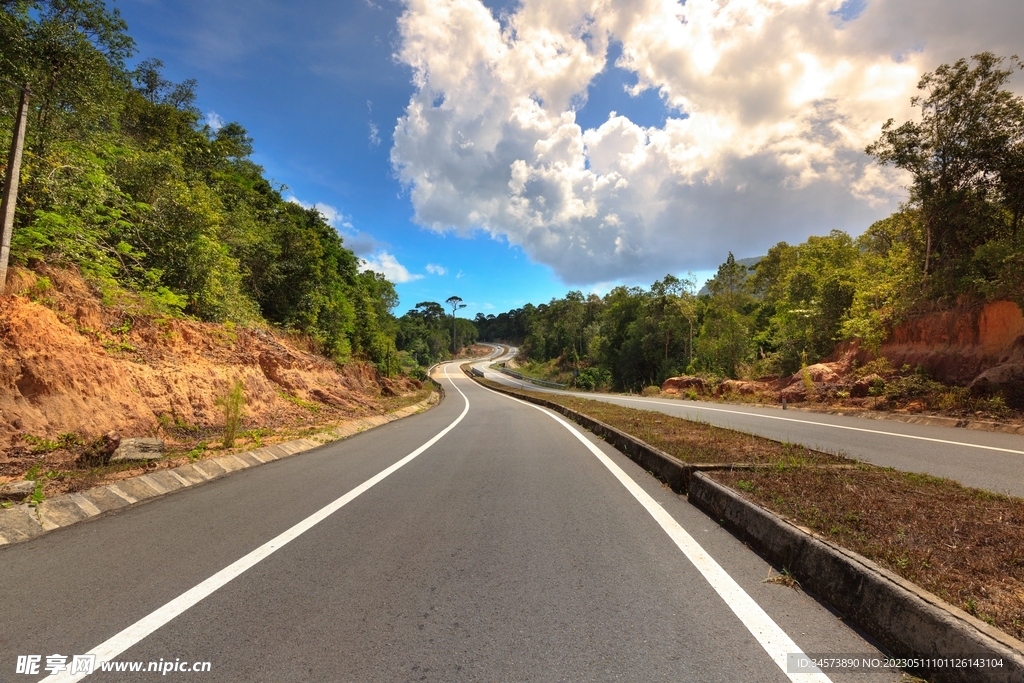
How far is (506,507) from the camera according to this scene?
5.34 meters

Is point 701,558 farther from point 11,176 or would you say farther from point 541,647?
point 11,176

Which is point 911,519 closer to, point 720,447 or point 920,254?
point 720,447

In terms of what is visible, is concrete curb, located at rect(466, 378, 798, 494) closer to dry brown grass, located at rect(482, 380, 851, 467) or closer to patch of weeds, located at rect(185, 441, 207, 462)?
dry brown grass, located at rect(482, 380, 851, 467)

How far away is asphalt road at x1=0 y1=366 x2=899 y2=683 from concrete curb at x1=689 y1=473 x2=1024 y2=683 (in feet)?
0.51

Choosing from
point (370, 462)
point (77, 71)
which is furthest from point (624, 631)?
point (77, 71)

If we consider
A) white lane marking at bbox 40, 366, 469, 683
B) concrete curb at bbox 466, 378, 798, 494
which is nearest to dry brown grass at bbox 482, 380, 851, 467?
concrete curb at bbox 466, 378, 798, 494

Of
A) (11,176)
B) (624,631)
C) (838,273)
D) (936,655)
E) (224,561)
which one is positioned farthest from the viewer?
(838,273)

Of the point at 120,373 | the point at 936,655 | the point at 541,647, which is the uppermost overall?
the point at 120,373

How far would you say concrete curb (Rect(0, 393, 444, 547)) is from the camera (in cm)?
443

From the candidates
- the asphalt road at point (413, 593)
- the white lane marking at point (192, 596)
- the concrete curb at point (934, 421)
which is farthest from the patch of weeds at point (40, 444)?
the concrete curb at point (934, 421)

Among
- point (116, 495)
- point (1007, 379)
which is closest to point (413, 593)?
point (116, 495)

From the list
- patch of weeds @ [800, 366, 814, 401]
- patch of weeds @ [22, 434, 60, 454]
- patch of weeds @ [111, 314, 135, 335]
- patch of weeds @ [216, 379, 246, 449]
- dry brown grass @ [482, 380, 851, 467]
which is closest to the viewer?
dry brown grass @ [482, 380, 851, 467]

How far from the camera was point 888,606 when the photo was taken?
Answer: 270cm

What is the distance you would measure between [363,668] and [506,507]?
119 inches
